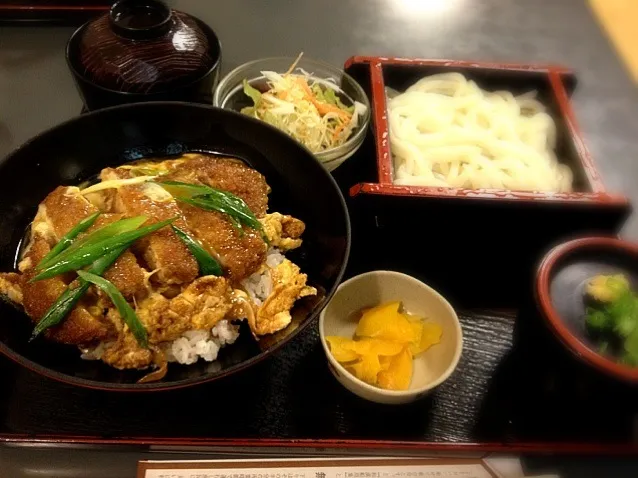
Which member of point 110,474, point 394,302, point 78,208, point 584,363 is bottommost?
point 110,474

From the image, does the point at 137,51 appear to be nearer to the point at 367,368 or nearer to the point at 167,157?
the point at 167,157

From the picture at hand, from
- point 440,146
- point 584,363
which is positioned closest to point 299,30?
point 440,146

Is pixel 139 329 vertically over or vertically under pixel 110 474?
over

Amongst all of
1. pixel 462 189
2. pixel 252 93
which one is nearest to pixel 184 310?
pixel 462 189

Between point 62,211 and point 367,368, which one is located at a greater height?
point 62,211

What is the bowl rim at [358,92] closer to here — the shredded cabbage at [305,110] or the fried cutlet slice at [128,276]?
the shredded cabbage at [305,110]

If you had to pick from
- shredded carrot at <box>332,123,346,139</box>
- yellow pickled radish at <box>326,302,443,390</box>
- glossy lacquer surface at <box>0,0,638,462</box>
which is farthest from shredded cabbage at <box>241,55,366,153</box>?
yellow pickled radish at <box>326,302,443,390</box>

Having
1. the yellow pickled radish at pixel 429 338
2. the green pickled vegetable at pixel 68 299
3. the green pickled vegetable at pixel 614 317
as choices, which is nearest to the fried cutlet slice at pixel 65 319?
the green pickled vegetable at pixel 68 299

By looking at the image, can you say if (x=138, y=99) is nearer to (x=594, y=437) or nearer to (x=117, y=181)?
(x=117, y=181)
